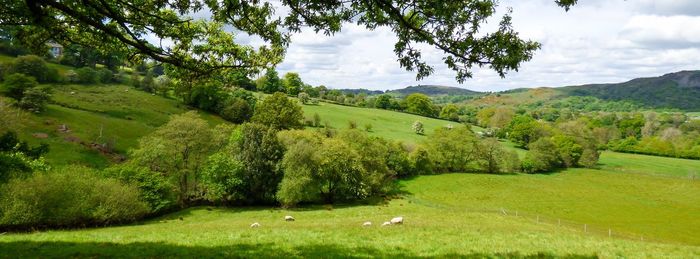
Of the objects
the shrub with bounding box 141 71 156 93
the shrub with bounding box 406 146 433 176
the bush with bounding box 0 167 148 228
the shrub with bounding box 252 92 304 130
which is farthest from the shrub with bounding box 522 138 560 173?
the shrub with bounding box 141 71 156 93

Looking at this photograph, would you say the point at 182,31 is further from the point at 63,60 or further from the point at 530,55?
the point at 63,60

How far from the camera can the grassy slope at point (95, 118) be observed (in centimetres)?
5681

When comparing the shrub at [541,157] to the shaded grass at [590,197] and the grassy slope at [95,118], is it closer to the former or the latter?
the shaded grass at [590,197]

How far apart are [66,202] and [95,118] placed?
138 ft

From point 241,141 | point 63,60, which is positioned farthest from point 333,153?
point 63,60

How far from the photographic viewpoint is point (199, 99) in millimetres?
91938

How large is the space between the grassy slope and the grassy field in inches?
947

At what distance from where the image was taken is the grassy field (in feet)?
46.8

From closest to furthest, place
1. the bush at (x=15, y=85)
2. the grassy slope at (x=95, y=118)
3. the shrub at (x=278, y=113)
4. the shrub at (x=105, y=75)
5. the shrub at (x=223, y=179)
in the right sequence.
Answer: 1. the shrub at (x=223, y=179)
2. the grassy slope at (x=95, y=118)
3. the bush at (x=15, y=85)
4. the shrub at (x=278, y=113)
5. the shrub at (x=105, y=75)

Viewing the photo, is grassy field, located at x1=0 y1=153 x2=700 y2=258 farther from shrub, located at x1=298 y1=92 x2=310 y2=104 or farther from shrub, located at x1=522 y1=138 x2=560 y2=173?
shrub, located at x1=298 y1=92 x2=310 y2=104

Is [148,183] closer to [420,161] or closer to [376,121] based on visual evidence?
[420,161]

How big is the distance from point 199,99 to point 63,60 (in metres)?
41.0

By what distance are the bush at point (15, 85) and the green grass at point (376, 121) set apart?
55.3 metres

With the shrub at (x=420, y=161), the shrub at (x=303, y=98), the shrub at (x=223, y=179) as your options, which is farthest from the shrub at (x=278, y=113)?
the shrub at (x=303, y=98)
